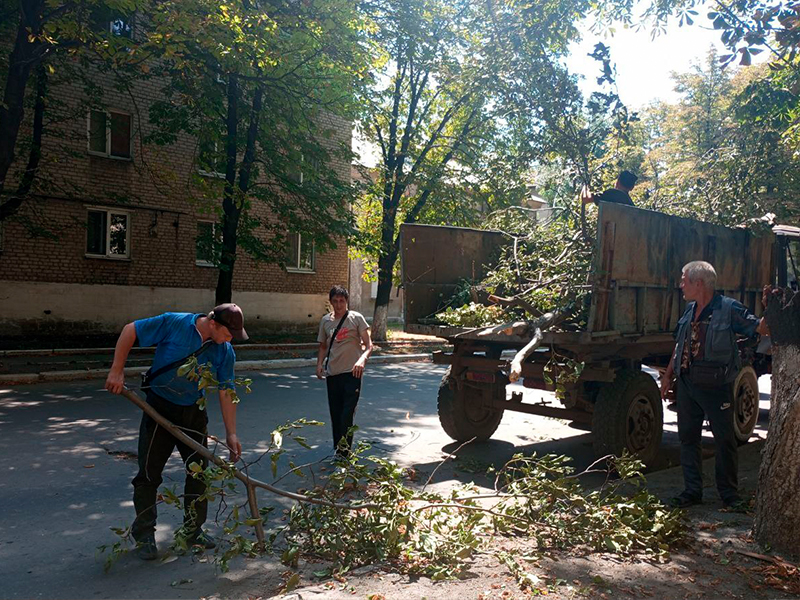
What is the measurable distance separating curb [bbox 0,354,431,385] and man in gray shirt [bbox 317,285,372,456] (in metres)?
7.30

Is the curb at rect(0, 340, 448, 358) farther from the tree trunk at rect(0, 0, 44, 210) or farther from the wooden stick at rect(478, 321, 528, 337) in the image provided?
the wooden stick at rect(478, 321, 528, 337)

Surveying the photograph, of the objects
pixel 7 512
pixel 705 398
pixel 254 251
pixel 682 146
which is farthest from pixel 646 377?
pixel 682 146

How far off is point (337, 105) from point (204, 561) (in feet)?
40.7

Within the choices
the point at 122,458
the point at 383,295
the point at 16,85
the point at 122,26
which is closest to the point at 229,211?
the point at 122,26

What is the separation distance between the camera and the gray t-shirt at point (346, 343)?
717 cm

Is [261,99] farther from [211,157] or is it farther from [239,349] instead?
[239,349]

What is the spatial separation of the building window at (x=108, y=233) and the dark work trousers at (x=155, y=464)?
17056 millimetres

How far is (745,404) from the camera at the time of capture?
8.41m

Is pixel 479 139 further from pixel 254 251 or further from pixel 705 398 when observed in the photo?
pixel 705 398

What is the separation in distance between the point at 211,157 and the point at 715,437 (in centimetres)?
1294

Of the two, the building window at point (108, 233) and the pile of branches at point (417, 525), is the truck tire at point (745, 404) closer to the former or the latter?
the pile of branches at point (417, 525)

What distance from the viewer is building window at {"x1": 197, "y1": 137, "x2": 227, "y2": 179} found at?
51.4 feet

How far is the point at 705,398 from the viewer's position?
5.75m

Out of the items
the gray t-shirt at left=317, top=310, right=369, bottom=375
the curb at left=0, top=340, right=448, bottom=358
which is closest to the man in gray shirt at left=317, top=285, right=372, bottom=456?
the gray t-shirt at left=317, top=310, right=369, bottom=375
